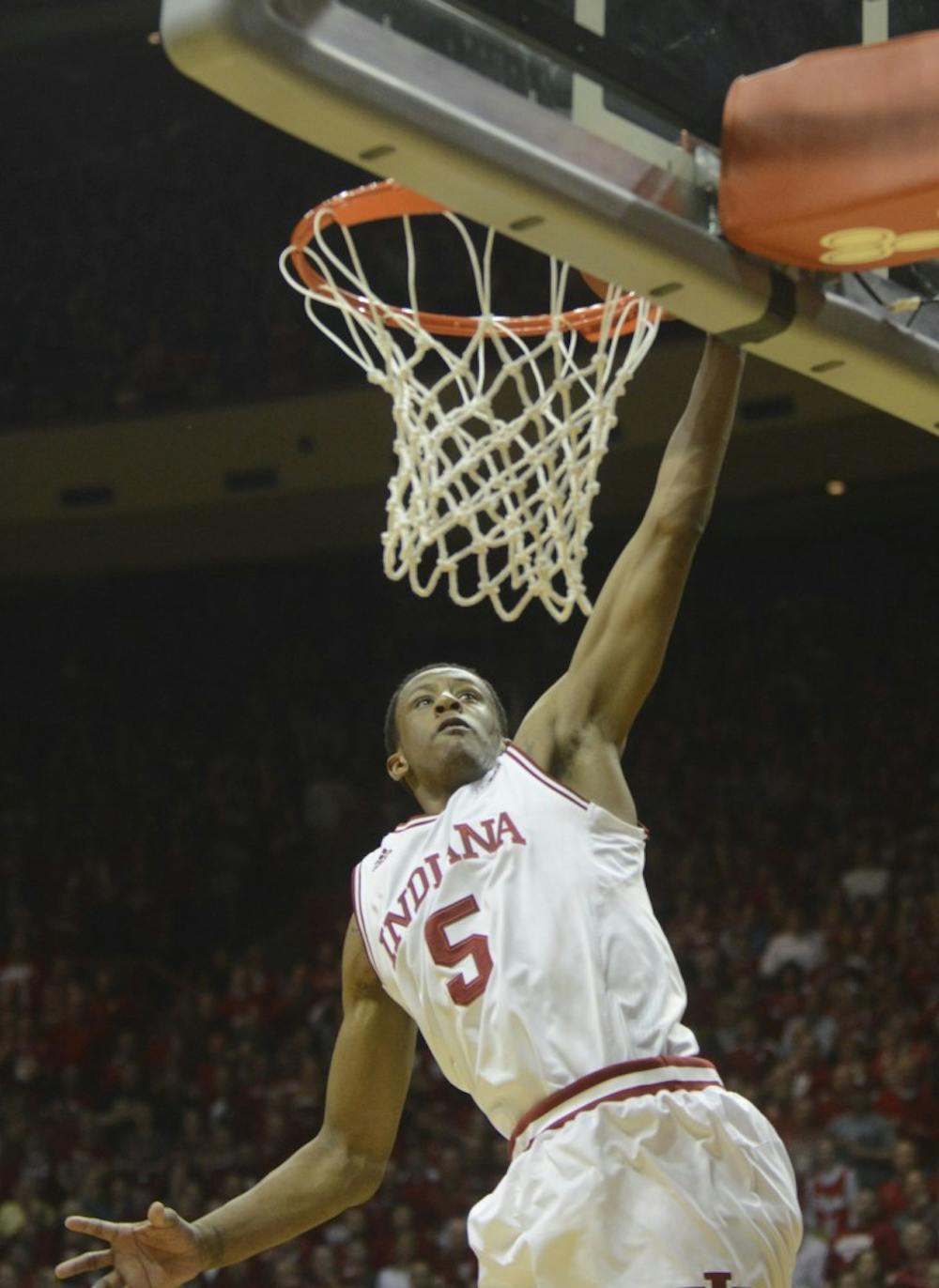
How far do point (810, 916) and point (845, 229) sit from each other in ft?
27.5

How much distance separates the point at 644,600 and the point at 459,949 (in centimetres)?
71

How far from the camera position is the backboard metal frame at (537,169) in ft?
8.02

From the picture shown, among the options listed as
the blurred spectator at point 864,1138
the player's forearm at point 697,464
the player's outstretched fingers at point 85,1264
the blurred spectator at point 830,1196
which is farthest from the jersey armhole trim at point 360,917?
the blurred spectator at point 864,1138

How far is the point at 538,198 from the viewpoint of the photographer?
2.82 m

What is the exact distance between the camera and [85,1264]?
3607 mm

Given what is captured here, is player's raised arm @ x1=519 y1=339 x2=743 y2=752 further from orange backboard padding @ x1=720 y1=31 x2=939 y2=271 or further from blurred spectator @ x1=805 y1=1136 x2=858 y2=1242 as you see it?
blurred spectator @ x1=805 y1=1136 x2=858 y2=1242

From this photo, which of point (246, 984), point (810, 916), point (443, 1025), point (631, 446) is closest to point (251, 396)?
point (631, 446)

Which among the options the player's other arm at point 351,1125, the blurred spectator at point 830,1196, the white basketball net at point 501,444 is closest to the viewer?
the player's other arm at point 351,1125

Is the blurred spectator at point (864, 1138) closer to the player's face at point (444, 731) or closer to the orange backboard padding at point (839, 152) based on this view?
the player's face at point (444, 731)

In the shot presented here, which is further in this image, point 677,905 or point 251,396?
point 251,396

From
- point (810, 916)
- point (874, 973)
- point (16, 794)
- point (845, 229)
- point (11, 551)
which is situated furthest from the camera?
point (11, 551)

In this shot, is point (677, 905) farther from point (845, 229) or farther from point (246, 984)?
point (845, 229)

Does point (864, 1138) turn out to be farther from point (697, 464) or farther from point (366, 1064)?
point (697, 464)

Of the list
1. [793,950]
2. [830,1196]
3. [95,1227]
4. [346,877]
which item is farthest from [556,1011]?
[346,877]
